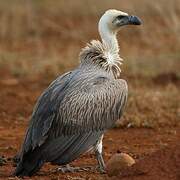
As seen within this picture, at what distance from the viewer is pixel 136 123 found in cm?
1044

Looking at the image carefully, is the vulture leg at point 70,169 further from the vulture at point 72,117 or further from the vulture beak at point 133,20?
the vulture beak at point 133,20

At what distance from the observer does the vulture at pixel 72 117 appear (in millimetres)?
7496

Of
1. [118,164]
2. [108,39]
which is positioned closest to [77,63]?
[108,39]

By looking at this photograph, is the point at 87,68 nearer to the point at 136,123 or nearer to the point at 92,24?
the point at 136,123

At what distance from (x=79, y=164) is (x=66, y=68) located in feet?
23.4

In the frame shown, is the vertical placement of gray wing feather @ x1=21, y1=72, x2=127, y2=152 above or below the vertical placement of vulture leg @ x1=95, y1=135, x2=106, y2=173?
above

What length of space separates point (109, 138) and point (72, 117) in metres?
2.19

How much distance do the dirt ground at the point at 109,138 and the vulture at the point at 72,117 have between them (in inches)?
7.5

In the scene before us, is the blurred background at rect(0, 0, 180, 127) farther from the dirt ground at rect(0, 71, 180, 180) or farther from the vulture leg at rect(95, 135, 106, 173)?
the vulture leg at rect(95, 135, 106, 173)

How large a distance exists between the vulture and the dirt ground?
191mm

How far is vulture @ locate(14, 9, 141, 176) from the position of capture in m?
7.50

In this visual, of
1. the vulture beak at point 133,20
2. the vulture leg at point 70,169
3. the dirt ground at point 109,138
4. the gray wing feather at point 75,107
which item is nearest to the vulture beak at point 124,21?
the vulture beak at point 133,20

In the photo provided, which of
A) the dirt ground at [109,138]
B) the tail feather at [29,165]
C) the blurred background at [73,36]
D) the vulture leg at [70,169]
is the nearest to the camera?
the dirt ground at [109,138]

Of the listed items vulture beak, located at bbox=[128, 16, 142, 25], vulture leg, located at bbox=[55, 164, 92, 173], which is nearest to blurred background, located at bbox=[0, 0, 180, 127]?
vulture beak, located at bbox=[128, 16, 142, 25]
